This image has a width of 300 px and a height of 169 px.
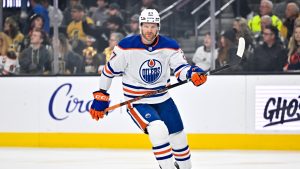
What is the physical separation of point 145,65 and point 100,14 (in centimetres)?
354

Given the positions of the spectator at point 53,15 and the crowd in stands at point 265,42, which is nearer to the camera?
the crowd in stands at point 265,42

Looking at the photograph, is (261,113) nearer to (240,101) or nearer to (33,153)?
(240,101)

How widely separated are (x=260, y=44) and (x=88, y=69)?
1964 mm

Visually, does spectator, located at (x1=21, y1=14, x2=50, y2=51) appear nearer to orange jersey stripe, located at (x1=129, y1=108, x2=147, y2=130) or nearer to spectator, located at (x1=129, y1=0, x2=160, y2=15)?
spectator, located at (x1=129, y1=0, x2=160, y2=15)

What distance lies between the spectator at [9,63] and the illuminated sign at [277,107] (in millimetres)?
2789

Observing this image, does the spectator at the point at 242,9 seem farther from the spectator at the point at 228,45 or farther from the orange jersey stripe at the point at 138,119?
the orange jersey stripe at the point at 138,119

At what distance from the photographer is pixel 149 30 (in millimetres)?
6637

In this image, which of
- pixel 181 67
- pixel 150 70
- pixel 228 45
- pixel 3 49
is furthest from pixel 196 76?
pixel 3 49

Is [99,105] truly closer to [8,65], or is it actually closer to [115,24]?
[115,24]

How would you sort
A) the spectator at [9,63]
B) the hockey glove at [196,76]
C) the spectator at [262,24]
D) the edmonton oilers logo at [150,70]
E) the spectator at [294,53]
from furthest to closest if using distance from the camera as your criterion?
the spectator at [9,63]
the spectator at [262,24]
the spectator at [294,53]
the edmonton oilers logo at [150,70]
the hockey glove at [196,76]

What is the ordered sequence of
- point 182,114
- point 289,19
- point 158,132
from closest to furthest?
point 158,132 → point 289,19 → point 182,114

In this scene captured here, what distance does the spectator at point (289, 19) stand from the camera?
9594 millimetres

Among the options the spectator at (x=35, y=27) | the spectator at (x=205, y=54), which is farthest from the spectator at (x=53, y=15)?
the spectator at (x=205, y=54)

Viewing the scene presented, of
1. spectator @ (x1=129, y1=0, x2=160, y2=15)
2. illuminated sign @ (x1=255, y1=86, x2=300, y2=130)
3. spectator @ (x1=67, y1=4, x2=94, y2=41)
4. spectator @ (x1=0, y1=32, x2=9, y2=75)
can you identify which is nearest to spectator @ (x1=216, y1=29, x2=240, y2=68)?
illuminated sign @ (x1=255, y1=86, x2=300, y2=130)
